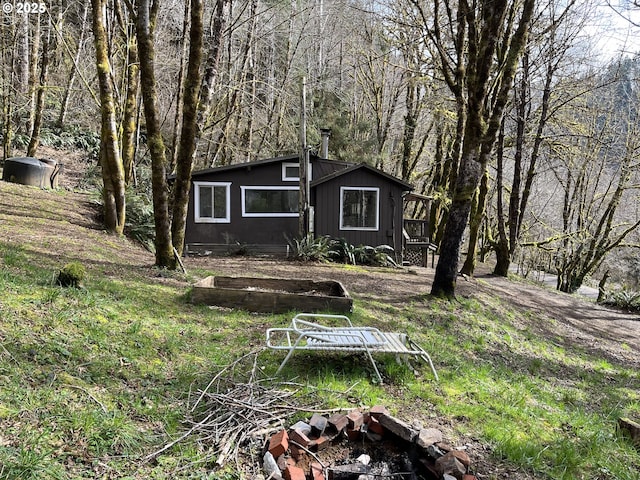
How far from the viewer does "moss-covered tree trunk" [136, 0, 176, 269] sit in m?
5.91

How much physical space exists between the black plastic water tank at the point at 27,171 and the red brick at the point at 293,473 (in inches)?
463

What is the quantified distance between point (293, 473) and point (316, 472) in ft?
0.74

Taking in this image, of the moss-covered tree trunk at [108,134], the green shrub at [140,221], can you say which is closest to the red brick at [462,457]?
the moss-covered tree trunk at [108,134]

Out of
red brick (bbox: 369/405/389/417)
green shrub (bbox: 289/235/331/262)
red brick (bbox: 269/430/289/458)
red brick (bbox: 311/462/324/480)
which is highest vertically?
green shrub (bbox: 289/235/331/262)

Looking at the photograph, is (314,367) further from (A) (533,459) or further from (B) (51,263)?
(B) (51,263)

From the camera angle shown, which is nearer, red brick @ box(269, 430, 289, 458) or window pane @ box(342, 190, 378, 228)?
red brick @ box(269, 430, 289, 458)

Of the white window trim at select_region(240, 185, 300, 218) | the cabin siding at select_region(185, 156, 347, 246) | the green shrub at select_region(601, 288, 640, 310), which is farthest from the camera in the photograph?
the white window trim at select_region(240, 185, 300, 218)

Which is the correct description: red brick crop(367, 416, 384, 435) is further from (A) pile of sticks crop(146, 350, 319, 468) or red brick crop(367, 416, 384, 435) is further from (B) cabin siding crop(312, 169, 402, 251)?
(B) cabin siding crop(312, 169, 402, 251)

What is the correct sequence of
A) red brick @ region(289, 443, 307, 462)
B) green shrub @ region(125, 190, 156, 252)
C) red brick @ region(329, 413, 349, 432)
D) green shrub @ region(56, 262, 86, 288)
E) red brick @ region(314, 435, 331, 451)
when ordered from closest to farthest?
red brick @ region(289, 443, 307, 462)
red brick @ region(314, 435, 331, 451)
red brick @ region(329, 413, 349, 432)
green shrub @ region(56, 262, 86, 288)
green shrub @ region(125, 190, 156, 252)

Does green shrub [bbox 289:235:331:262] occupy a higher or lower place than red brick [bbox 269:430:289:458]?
higher

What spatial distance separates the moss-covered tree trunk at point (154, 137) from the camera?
5.91 metres

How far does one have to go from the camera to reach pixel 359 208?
13.4 m

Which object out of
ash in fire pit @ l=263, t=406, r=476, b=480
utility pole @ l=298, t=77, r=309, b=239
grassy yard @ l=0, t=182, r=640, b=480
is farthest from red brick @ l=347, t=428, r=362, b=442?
utility pole @ l=298, t=77, r=309, b=239

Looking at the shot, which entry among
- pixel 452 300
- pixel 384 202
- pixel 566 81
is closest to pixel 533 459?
pixel 452 300
